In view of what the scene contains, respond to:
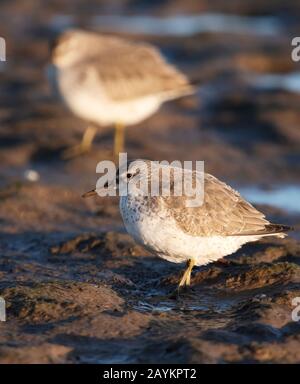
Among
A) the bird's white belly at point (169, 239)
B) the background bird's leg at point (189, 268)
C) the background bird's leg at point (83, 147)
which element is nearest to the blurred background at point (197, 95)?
the background bird's leg at point (83, 147)

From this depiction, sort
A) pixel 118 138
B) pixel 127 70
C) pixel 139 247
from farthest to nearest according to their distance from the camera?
pixel 118 138 → pixel 127 70 → pixel 139 247

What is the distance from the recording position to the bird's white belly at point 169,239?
7184mm

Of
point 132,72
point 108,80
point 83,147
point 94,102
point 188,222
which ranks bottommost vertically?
point 188,222

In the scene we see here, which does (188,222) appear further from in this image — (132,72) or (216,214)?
(132,72)

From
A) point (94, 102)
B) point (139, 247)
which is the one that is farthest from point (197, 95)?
point (139, 247)

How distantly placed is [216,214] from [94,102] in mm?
4927

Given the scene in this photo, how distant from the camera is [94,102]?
12.1 metres

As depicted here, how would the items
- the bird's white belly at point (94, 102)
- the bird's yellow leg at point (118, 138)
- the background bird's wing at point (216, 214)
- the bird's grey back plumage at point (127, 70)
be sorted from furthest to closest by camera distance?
1. the bird's yellow leg at point (118, 138)
2. the bird's grey back plumage at point (127, 70)
3. the bird's white belly at point (94, 102)
4. the background bird's wing at point (216, 214)

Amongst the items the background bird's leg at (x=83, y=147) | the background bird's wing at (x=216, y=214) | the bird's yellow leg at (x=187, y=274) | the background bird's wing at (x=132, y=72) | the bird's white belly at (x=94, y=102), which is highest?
the background bird's wing at (x=132, y=72)

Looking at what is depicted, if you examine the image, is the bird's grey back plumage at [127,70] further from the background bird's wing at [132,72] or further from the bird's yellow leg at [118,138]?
the bird's yellow leg at [118,138]

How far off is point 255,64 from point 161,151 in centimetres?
499

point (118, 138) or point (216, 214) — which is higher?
point (118, 138)

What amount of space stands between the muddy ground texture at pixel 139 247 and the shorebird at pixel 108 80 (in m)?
0.72

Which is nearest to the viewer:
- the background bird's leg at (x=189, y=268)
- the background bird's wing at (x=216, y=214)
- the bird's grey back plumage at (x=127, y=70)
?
the background bird's wing at (x=216, y=214)
